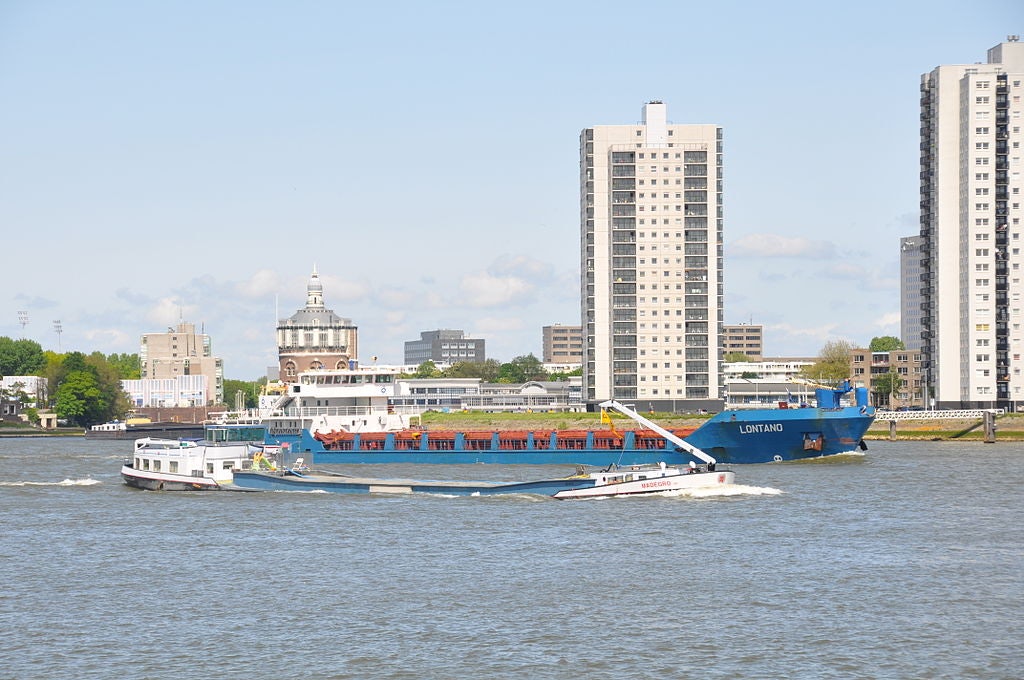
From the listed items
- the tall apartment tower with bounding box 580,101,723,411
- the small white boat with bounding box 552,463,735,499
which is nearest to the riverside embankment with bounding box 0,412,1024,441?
the tall apartment tower with bounding box 580,101,723,411

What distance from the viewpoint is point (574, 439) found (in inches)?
3755

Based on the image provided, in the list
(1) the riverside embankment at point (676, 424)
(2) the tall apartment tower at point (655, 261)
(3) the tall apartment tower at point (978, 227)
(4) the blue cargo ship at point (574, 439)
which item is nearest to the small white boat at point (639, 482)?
(4) the blue cargo ship at point (574, 439)

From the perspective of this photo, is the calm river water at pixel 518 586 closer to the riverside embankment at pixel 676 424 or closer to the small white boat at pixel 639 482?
the small white boat at pixel 639 482

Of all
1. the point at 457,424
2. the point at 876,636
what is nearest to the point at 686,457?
the point at 876,636

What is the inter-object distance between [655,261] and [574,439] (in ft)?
275

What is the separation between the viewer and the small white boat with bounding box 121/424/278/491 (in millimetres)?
72125

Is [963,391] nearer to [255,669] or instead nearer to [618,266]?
[618,266]

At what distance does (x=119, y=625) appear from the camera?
36.5 metres

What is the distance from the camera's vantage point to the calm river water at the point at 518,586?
32562mm

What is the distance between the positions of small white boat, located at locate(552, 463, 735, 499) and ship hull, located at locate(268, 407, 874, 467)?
17.0 m

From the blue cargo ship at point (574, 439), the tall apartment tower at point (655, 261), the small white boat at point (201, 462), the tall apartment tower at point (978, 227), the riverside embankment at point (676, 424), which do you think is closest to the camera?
the small white boat at point (201, 462)

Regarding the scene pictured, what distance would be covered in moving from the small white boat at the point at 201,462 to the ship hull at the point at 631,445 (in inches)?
297

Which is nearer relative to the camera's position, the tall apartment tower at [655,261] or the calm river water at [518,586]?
the calm river water at [518,586]

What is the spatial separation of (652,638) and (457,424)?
129480mm
